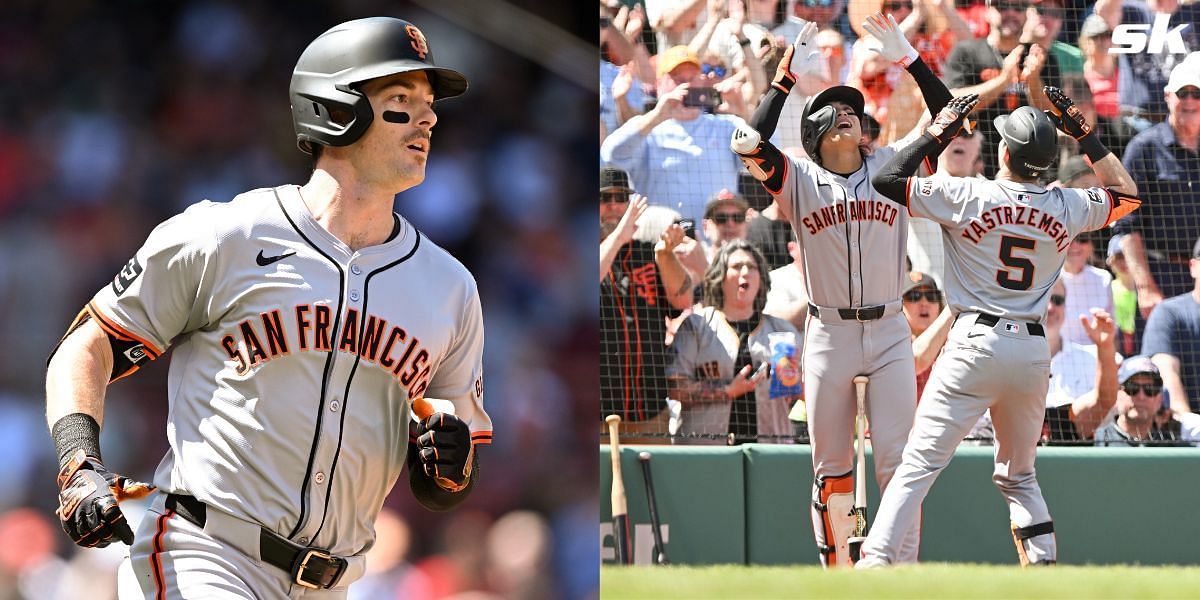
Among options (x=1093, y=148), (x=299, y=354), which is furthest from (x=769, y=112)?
(x=299, y=354)

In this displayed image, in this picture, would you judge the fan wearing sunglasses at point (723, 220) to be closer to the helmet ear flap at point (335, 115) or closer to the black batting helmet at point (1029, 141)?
the black batting helmet at point (1029, 141)

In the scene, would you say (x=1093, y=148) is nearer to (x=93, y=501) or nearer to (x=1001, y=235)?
(x=1001, y=235)

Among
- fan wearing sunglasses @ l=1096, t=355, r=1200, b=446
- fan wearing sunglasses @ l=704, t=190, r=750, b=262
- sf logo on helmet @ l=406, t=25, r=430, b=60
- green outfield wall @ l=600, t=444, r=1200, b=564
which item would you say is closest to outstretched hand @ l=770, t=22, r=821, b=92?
fan wearing sunglasses @ l=704, t=190, r=750, b=262

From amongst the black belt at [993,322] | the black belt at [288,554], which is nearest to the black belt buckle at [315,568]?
the black belt at [288,554]

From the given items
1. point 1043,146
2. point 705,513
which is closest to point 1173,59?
point 1043,146

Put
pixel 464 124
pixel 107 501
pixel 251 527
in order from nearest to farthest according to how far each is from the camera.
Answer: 1. pixel 107 501
2. pixel 251 527
3. pixel 464 124

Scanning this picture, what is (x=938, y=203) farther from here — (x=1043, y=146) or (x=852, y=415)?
(x=852, y=415)

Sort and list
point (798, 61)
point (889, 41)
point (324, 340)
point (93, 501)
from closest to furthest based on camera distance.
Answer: point (93, 501) → point (324, 340) → point (798, 61) → point (889, 41)
